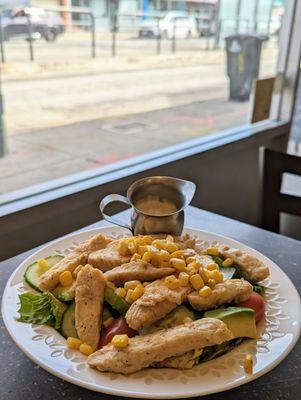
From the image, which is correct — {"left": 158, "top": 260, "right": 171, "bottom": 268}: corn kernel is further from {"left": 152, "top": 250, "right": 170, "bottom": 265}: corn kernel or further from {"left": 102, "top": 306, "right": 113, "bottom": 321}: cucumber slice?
{"left": 102, "top": 306, "right": 113, "bottom": 321}: cucumber slice

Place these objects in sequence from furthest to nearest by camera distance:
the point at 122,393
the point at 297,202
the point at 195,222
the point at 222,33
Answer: the point at 222,33, the point at 297,202, the point at 195,222, the point at 122,393

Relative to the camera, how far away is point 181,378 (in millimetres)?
704

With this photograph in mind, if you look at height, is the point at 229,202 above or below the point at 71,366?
below

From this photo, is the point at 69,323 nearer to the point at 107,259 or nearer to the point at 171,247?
the point at 107,259

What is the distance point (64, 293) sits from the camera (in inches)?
32.9

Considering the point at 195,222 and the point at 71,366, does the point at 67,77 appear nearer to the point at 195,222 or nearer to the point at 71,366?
the point at 195,222

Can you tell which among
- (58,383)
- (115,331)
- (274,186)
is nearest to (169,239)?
(115,331)

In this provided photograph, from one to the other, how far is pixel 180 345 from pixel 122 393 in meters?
0.12

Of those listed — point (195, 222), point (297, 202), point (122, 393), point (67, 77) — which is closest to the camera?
point (122, 393)

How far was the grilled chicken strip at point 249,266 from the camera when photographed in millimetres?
934

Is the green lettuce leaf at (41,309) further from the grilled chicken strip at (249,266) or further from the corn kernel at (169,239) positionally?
the grilled chicken strip at (249,266)

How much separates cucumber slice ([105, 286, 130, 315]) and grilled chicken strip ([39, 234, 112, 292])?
0.11 m

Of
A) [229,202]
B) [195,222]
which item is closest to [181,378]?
[195,222]

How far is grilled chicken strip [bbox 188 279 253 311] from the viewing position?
0.79 meters
